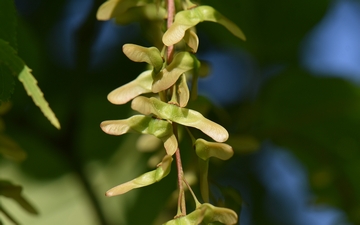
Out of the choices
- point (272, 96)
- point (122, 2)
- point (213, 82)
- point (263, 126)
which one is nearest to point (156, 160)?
point (122, 2)

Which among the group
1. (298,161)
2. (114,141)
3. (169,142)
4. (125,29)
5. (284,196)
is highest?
(169,142)

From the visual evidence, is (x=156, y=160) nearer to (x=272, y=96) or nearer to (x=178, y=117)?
(x=178, y=117)

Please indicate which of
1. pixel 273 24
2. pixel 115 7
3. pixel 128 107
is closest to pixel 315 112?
pixel 273 24

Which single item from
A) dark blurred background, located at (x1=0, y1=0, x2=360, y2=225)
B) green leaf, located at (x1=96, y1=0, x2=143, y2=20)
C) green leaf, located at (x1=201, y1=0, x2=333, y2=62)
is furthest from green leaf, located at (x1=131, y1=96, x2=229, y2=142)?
green leaf, located at (x1=201, y1=0, x2=333, y2=62)

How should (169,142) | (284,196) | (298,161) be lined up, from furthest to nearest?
(284,196) < (298,161) < (169,142)

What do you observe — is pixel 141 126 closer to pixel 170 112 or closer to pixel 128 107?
pixel 170 112

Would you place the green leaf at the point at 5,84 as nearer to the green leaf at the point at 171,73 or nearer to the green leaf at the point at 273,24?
the green leaf at the point at 171,73

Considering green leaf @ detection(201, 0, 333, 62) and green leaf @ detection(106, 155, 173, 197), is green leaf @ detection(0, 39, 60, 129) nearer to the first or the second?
green leaf @ detection(106, 155, 173, 197)
